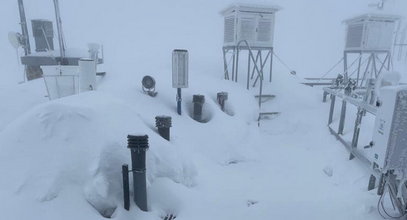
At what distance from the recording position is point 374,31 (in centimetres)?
1020

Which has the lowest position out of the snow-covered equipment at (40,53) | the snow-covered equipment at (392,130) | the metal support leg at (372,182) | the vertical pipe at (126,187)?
the metal support leg at (372,182)

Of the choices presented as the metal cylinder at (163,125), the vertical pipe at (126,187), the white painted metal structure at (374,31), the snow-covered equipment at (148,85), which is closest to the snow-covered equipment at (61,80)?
the snow-covered equipment at (148,85)

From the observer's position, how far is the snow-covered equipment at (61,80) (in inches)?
263

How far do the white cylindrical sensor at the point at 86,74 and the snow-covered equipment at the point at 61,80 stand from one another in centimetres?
74

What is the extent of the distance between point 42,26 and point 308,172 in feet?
39.1

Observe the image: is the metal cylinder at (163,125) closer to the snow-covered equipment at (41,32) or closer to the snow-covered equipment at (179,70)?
the snow-covered equipment at (179,70)

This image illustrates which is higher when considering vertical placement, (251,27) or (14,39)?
(251,27)

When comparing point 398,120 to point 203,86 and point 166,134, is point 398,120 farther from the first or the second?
point 203,86

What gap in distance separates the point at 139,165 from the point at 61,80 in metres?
4.59

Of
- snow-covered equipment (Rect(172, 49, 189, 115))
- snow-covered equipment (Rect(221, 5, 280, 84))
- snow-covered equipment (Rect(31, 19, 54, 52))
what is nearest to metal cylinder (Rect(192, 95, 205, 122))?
snow-covered equipment (Rect(172, 49, 189, 115))

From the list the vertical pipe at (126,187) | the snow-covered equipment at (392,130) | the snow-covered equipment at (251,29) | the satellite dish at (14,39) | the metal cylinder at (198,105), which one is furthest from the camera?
the satellite dish at (14,39)

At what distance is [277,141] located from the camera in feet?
25.3

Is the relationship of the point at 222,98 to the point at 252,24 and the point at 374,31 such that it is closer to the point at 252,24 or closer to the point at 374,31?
the point at 252,24

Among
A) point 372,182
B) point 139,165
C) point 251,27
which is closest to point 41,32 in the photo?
point 251,27
